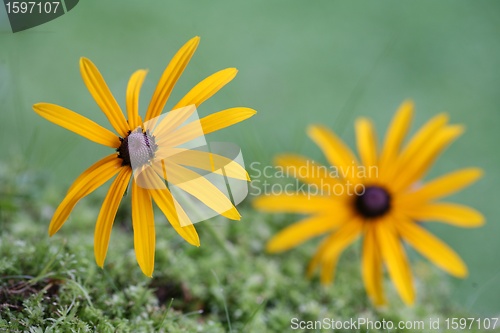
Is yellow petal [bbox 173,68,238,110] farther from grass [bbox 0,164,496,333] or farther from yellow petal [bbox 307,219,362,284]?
yellow petal [bbox 307,219,362,284]

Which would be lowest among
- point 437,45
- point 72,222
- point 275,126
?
point 72,222

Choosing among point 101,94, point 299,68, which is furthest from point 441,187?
point 299,68

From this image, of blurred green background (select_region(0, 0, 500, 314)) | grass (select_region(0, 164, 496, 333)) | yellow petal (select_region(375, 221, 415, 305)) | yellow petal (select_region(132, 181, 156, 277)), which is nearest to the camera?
yellow petal (select_region(132, 181, 156, 277))

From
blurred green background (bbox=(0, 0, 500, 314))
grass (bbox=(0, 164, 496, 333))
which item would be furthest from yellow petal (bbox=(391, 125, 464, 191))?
blurred green background (bbox=(0, 0, 500, 314))

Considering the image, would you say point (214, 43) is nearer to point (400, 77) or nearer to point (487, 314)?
point (400, 77)

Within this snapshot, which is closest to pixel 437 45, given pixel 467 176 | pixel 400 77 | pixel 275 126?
pixel 400 77
